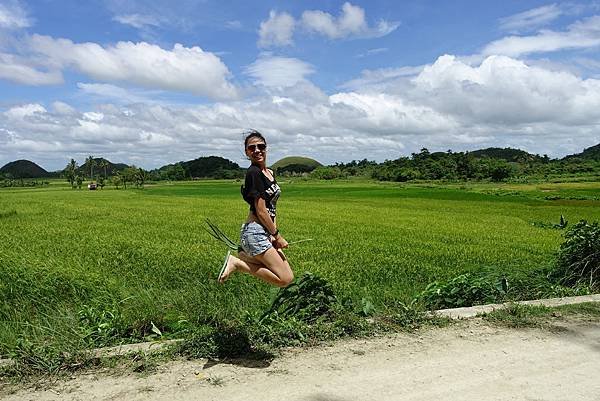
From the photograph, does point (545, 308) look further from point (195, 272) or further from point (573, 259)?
point (195, 272)

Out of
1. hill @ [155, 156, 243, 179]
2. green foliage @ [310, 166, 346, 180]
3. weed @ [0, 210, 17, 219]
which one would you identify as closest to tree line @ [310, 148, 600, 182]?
green foliage @ [310, 166, 346, 180]

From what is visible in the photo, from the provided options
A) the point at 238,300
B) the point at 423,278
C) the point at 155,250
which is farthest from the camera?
the point at 155,250

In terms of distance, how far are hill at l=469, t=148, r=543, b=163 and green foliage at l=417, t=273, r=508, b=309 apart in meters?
121

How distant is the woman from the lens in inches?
149

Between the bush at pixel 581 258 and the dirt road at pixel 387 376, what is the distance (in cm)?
306

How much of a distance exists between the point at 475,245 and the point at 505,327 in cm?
918

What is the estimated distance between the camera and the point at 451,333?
14.9 feet

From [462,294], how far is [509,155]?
163848 mm

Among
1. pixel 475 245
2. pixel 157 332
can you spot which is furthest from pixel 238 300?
pixel 475 245

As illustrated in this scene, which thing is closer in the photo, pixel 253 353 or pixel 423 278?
pixel 253 353

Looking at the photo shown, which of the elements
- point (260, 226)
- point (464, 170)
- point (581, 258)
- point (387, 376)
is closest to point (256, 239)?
point (260, 226)

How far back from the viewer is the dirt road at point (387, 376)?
3236 millimetres

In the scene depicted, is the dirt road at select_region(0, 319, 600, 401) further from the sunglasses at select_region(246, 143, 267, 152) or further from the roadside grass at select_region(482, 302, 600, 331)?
the sunglasses at select_region(246, 143, 267, 152)

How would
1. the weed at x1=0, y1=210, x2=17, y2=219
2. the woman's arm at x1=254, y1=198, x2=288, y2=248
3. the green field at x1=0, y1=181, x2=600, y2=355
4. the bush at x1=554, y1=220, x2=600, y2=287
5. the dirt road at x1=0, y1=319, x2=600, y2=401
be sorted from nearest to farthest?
the dirt road at x1=0, y1=319, x2=600, y2=401 < the woman's arm at x1=254, y1=198, x2=288, y2=248 < the green field at x1=0, y1=181, x2=600, y2=355 < the bush at x1=554, y1=220, x2=600, y2=287 < the weed at x1=0, y1=210, x2=17, y2=219
